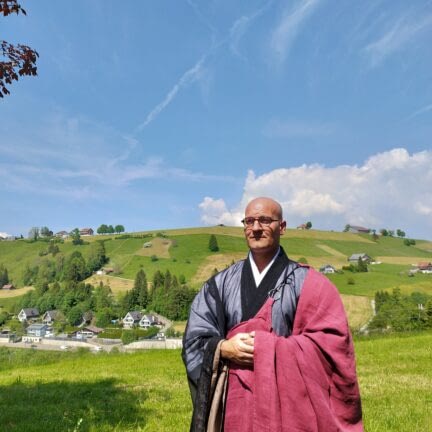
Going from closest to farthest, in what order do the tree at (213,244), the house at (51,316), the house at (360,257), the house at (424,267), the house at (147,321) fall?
1. the house at (424,267)
2. the house at (147,321)
3. the house at (360,257)
4. the house at (51,316)
5. the tree at (213,244)

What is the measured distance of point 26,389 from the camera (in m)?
10.1

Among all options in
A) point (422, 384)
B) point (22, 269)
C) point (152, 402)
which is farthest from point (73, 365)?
point (22, 269)

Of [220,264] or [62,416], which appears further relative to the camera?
[220,264]

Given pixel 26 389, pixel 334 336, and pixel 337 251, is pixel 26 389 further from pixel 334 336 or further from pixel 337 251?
pixel 337 251

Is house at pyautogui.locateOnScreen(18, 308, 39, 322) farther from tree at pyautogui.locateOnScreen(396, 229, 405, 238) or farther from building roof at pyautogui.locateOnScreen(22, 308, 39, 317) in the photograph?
tree at pyautogui.locateOnScreen(396, 229, 405, 238)

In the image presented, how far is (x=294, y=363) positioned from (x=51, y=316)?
420ft

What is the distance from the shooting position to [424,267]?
4067 inches

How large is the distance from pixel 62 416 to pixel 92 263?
13568cm

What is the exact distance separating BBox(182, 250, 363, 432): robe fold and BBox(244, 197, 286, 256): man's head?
0.95 ft

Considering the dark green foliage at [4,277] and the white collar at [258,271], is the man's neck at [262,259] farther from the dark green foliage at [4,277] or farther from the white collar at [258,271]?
the dark green foliage at [4,277]

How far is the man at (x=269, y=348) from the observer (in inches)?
118

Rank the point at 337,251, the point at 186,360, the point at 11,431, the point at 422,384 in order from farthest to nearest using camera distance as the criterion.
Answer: the point at 337,251
the point at 422,384
the point at 11,431
the point at 186,360

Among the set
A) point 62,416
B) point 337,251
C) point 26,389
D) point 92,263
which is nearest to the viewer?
point 62,416

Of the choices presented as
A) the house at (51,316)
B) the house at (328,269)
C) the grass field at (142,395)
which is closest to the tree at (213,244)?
the house at (328,269)
